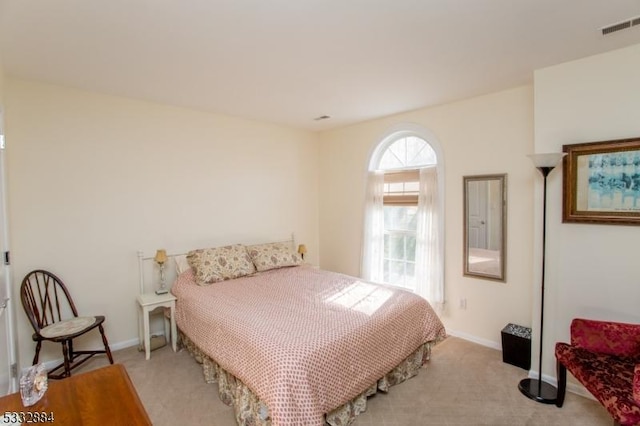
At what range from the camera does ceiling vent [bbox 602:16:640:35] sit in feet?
6.43

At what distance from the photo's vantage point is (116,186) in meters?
3.29

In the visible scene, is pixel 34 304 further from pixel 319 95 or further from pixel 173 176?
pixel 319 95

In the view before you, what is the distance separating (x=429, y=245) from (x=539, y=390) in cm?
168

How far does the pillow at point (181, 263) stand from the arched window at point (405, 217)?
7.42 ft

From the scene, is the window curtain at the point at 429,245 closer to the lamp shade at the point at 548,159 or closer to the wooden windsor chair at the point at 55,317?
the lamp shade at the point at 548,159

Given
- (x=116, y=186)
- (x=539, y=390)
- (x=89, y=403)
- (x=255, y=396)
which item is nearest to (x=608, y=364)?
(x=539, y=390)

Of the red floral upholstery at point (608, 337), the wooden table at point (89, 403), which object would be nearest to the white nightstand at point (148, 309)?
the wooden table at point (89, 403)

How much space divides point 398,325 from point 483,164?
1.96 metres

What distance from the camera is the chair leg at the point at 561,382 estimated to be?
89.4 inches

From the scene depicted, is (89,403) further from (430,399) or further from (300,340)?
(430,399)

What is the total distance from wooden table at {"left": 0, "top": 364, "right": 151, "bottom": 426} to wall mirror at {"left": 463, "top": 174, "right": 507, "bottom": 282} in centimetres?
323

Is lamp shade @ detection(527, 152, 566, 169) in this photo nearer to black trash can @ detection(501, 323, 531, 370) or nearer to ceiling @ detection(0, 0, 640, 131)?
ceiling @ detection(0, 0, 640, 131)

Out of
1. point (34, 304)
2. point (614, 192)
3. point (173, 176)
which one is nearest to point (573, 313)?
point (614, 192)

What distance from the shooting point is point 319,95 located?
3.31m
